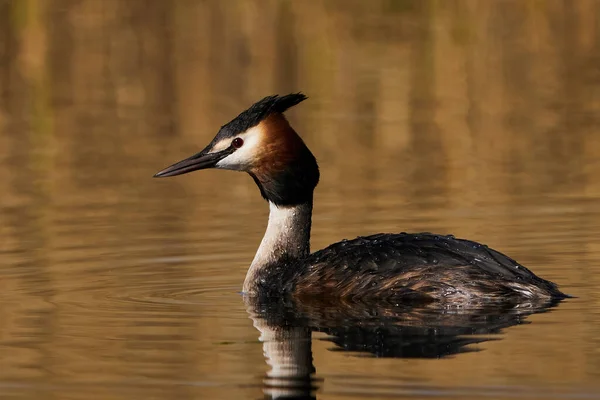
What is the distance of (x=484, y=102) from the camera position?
19.8 m

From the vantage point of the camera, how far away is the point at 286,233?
10.6m

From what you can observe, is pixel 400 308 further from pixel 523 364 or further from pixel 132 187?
pixel 132 187

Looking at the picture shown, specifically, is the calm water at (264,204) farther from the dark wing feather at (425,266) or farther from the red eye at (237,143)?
the red eye at (237,143)

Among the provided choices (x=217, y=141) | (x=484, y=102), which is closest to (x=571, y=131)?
(x=484, y=102)

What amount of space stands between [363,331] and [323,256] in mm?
1384

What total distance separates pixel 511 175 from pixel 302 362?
6.94 m

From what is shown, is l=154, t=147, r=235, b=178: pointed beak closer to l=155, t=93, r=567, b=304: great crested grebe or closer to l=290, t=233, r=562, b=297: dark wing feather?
l=155, t=93, r=567, b=304: great crested grebe

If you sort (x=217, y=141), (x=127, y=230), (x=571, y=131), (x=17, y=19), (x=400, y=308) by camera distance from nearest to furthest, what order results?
(x=400, y=308)
(x=217, y=141)
(x=127, y=230)
(x=571, y=131)
(x=17, y=19)

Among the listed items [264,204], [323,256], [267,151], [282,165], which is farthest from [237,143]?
[264,204]

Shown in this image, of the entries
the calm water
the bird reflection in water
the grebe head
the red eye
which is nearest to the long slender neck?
the grebe head

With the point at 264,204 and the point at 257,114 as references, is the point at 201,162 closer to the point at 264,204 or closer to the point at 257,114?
the point at 257,114

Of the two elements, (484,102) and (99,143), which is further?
(484,102)

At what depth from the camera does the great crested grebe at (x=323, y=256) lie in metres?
9.23

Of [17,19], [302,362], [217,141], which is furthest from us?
[17,19]
